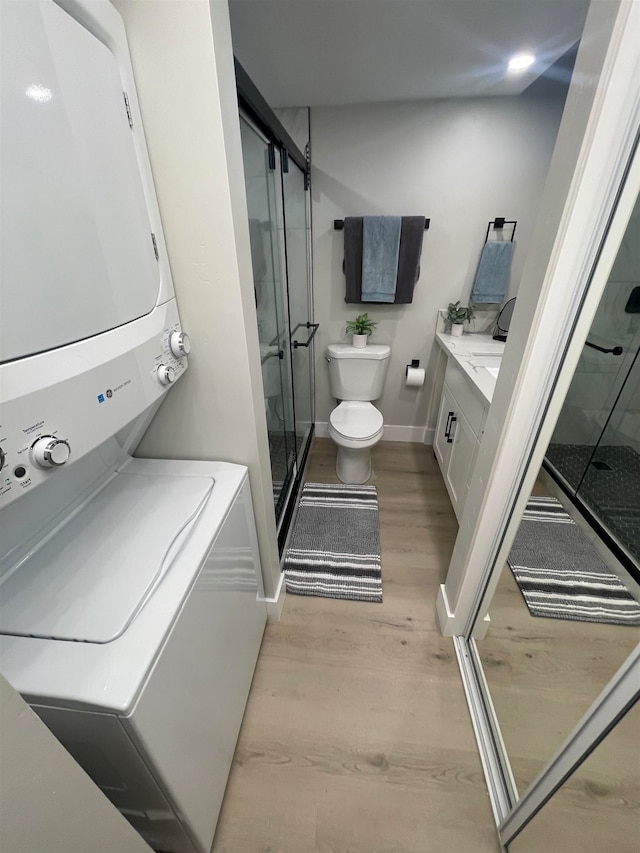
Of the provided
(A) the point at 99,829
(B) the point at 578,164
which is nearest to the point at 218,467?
(A) the point at 99,829

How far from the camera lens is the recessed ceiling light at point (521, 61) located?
4.61ft

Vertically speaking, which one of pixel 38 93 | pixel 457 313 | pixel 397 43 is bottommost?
pixel 457 313

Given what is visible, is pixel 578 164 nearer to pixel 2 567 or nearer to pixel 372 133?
pixel 2 567

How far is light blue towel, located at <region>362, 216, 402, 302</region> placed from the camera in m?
2.04

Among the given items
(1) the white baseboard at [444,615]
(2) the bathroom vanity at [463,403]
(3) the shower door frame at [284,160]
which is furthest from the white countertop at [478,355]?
(3) the shower door frame at [284,160]

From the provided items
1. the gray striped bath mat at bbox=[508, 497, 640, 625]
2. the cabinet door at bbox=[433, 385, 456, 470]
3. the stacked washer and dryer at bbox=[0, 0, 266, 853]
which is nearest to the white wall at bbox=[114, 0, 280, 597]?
the stacked washer and dryer at bbox=[0, 0, 266, 853]

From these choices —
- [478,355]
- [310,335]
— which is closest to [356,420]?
[310,335]

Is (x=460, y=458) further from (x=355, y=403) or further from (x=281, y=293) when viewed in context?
(x=281, y=293)

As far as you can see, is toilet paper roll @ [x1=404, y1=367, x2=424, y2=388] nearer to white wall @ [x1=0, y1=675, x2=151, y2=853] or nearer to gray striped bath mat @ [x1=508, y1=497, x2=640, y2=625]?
gray striped bath mat @ [x1=508, y1=497, x2=640, y2=625]

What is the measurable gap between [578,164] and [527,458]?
2.25ft

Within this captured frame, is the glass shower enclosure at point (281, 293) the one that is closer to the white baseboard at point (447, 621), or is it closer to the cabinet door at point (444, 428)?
the white baseboard at point (447, 621)

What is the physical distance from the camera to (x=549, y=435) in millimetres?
910

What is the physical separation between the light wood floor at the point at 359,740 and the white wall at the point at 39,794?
0.75 m

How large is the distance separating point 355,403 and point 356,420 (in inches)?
9.0
